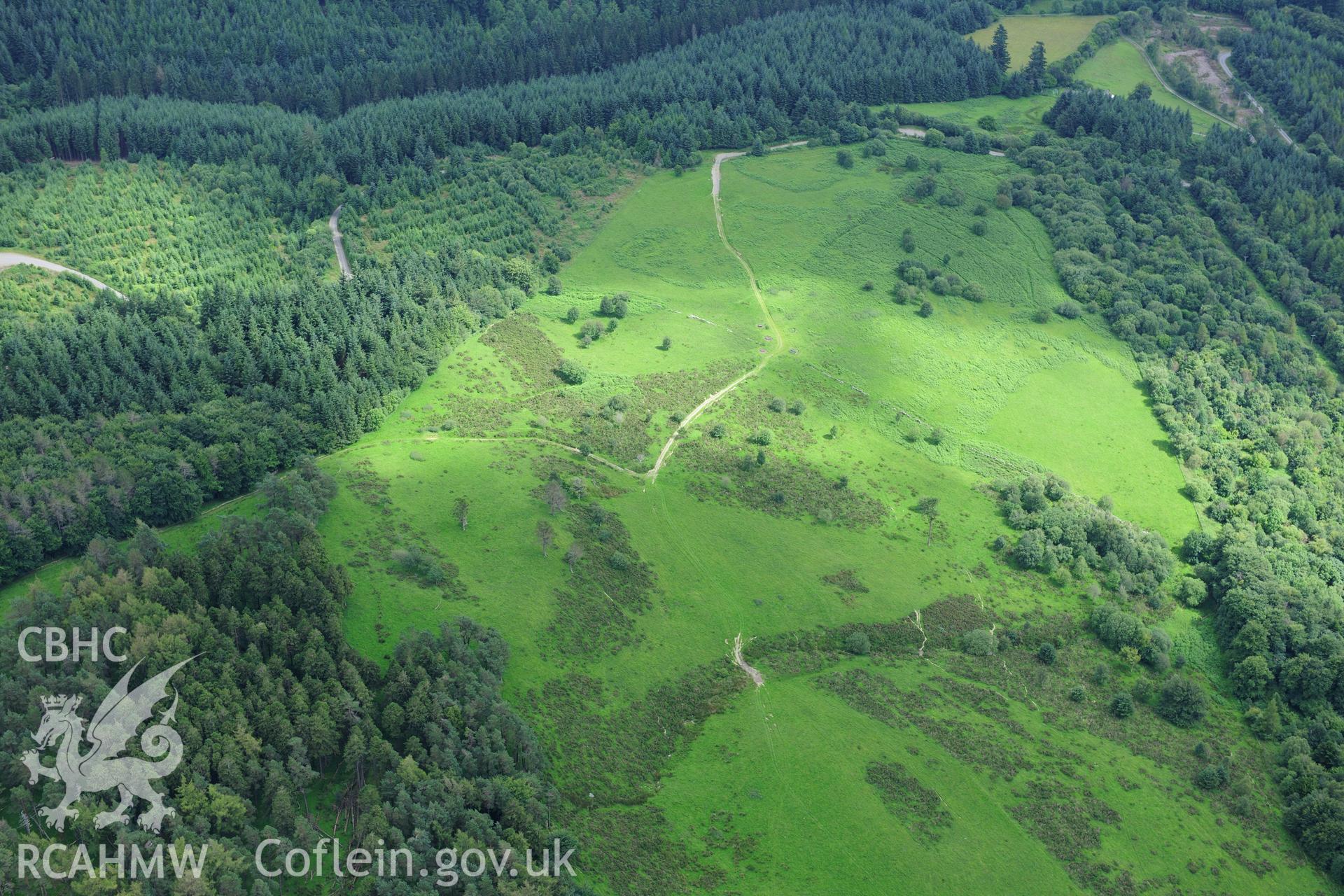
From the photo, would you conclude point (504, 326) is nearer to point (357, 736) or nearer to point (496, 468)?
point (496, 468)

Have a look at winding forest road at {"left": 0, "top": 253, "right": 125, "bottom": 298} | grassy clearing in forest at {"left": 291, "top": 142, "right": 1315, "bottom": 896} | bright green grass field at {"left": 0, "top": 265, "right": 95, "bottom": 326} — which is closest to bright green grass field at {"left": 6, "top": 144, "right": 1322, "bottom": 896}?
grassy clearing in forest at {"left": 291, "top": 142, "right": 1315, "bottom": 896}

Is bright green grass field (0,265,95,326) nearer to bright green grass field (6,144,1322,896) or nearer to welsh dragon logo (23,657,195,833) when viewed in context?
bright green grass field (6,144,1322,896)

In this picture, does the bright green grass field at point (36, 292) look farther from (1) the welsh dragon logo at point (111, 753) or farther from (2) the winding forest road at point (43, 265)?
(1) the welsh dragon logo at point (111, 753)

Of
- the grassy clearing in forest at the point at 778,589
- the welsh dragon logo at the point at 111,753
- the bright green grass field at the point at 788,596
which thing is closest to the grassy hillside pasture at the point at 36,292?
the bright green grass field at the point at 788,596

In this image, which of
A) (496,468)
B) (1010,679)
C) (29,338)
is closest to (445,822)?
(496,468)

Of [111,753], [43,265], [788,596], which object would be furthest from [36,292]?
[788,596]
